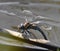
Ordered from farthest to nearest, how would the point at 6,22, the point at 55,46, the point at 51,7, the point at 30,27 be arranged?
1. the point at 51,7
2. the point at 6,22
3. the point at 30,27
4. the point at 55,46

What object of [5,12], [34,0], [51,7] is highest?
[34,0]

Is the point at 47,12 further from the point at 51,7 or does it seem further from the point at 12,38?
the point at 12,38

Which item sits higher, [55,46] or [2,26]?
[2,26]

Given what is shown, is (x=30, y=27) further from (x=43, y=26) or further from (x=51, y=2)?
(x=51, y=2)

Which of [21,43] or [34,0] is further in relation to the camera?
[34,0]

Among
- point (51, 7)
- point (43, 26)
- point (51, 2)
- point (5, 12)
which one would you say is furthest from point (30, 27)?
point (51, 2)

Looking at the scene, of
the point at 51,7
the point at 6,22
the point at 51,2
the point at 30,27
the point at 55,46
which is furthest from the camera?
the point at 51,2
